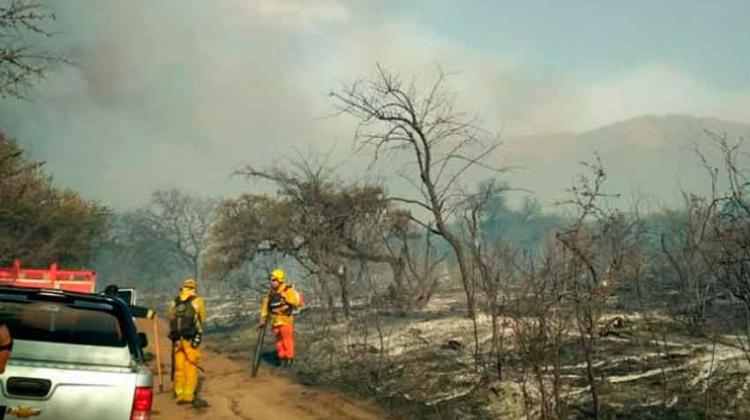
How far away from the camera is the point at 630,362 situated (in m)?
12.2

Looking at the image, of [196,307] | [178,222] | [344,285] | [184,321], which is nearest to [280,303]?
[196,307]

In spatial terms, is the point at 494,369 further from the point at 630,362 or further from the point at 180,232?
the point at 180,232

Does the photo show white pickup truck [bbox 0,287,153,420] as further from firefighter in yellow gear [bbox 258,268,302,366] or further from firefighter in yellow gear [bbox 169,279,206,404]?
firefighter in yellow gear [bbox 258,268,302,366]

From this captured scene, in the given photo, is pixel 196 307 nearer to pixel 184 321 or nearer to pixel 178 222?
pixel 184 321

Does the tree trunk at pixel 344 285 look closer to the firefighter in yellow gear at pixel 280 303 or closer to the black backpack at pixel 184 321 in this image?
the firefighter in yellow gear at pixel 280 303

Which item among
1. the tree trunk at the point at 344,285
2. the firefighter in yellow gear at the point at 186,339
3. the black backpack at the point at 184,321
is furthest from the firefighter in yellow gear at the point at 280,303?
the tree trunk at the point at 344,285

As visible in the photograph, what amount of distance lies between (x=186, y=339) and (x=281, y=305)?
419 cm

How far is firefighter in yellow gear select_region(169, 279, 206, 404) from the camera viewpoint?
12547 mm

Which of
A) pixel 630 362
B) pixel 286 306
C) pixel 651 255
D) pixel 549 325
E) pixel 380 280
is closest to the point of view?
pixel 549 325

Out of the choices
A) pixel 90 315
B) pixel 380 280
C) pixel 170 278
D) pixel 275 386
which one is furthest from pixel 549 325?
pixel 170 278

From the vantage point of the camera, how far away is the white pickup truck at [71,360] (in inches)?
234

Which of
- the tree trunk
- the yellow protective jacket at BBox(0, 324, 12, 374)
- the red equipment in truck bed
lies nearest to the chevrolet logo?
the yellow protective jacket at BBox(0, 324, 12, 374)

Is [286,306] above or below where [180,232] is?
below

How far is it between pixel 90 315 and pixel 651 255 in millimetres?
18375
